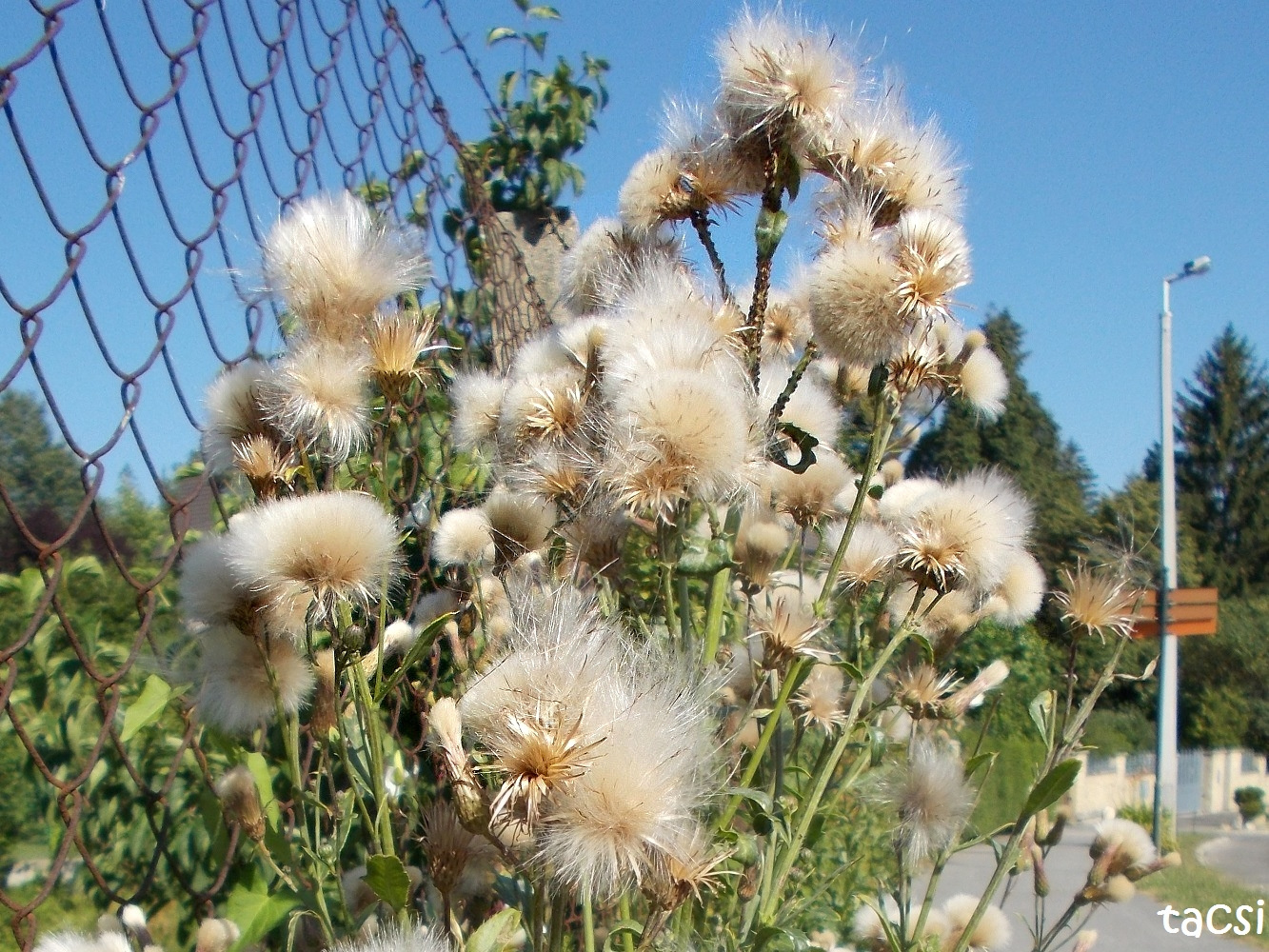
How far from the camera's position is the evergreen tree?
42.7 metres

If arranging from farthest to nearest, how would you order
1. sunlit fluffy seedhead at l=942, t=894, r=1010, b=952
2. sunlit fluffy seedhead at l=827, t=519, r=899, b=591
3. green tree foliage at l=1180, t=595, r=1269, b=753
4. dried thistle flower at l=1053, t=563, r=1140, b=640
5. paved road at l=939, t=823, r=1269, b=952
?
green tree foliage at l=1180, t=595, r=1269, b=753
paved road at l=939, t=823, r=1269, b=952
sunlit fluffy seedhead at l=942, t=894, r=1010, b=952
dried thistle flower at l=1053, t=563, r=1140, b=640
sunlit fluffy seedhead at l=827, t=519, r=899, b=591

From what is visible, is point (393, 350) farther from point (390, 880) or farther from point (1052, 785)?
point (1052, 785)

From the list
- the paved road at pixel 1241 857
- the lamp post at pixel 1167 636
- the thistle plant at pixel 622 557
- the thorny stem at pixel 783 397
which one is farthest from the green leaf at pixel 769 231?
the paved road at pixel 1241 857

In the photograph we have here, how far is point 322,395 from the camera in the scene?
3.03ft

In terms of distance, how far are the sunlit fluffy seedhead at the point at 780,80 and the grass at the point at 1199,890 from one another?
30.3ft

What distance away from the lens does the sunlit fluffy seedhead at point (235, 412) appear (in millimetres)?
983

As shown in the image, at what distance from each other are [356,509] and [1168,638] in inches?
571

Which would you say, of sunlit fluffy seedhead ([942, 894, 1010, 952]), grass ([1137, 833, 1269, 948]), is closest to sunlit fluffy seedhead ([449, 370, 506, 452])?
sunlit fluffy seedhead ([942, 894, 1010, 952])

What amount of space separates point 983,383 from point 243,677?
0.98 metres

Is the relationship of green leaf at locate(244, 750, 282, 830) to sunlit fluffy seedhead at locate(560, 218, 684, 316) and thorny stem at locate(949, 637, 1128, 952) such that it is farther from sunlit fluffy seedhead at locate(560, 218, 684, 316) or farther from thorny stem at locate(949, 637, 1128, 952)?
thorny stem at locate(949, 637, 1128, 952)

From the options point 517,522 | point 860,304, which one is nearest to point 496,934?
point 517,522

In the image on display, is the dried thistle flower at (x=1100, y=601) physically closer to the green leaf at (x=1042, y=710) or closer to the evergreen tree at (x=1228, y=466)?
the green leaf at (x=1042, y=710)

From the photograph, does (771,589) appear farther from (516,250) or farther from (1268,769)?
(1268,769)

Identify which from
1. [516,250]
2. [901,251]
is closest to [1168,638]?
[516,250]
